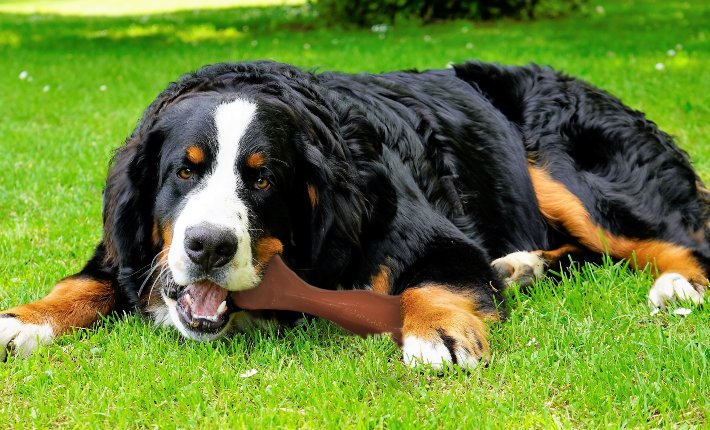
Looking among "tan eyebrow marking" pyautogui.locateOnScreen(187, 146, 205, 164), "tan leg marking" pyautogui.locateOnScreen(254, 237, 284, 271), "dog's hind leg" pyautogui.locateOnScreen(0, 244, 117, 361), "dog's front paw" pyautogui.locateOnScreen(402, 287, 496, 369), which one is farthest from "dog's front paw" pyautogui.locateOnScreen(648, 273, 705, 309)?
"dog's hind leg" pyautogui.locateOnScreen(0, 244, 117, 361)

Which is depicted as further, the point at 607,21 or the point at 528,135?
the point at 607,21

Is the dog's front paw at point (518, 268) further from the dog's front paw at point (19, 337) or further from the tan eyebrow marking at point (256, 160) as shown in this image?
the dog's front paw at point (19, 337)

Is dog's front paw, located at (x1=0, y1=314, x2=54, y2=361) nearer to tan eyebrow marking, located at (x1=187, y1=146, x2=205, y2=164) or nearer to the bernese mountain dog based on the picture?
the bernese mountain dog

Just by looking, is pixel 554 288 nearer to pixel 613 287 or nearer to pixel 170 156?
pixel 613 287

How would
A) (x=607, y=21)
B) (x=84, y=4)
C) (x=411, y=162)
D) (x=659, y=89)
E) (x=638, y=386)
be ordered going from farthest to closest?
(x=84, y=4) → (x=607, y=21) → (x=659, y=89) → (x=411, y=162) → (x=638, y=386)

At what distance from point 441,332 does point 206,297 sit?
3.16 ft

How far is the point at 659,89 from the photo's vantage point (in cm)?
855

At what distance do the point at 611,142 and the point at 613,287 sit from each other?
1073 millimetres

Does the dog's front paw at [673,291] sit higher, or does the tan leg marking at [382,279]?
the tan leg marking at [382,279]

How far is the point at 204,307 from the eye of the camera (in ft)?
11.2

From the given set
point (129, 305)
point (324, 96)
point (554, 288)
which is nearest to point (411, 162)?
point (324, 96)

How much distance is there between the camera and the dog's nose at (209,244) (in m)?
3.09

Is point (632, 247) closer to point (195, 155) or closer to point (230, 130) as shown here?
point (230, 130)

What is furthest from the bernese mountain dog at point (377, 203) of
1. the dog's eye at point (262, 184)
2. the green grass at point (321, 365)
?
the green grass at point (321, 365)
